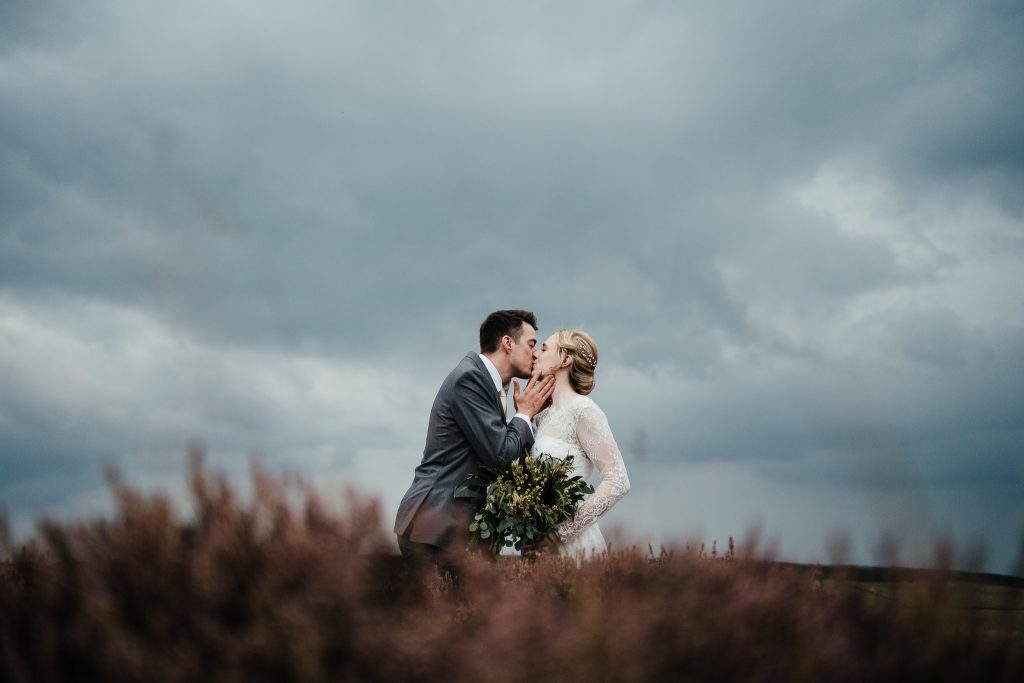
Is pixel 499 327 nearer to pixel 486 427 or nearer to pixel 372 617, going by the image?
pixel 486 427

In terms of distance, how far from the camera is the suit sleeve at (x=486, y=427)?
7148mm

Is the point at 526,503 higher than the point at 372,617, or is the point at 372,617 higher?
the point at 526,503

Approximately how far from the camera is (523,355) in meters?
7.96

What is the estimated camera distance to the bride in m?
7.09

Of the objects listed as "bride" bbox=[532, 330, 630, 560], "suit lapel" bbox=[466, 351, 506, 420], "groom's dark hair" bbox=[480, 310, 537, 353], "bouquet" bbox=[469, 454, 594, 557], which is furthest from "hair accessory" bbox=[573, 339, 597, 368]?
"bouquet" bbox=[469, 454, 594, 557]

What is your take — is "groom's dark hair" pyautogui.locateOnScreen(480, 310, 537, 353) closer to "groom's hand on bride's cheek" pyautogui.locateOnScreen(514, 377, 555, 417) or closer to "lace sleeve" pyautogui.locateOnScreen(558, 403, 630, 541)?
"groom's hand on bride's cheek" pyautogui.locateOnScreen(514, 377, 555, 417)

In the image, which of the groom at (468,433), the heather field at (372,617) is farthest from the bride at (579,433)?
the heather field at (372,617)

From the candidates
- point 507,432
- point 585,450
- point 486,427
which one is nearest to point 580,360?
point 585,450

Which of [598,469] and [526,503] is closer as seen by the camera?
[526,503]

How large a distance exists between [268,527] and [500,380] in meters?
4.41

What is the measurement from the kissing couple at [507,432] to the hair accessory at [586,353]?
1 cm

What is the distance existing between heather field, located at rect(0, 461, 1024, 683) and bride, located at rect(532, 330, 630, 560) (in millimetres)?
2958

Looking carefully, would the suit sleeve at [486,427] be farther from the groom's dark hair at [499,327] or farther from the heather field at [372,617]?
the heather field at [372,617]

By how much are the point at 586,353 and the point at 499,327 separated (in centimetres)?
92
